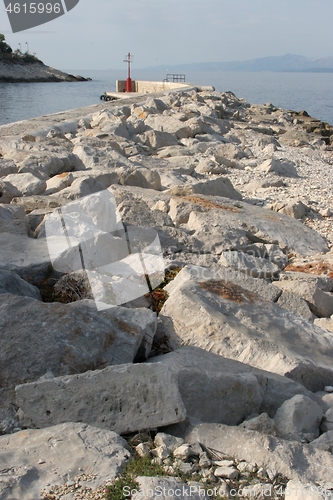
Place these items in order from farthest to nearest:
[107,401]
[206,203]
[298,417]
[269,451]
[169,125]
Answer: [169,125] < [206,203] < [298,417] < [107,401] < [269,451]

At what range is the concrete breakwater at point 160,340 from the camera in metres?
2.27

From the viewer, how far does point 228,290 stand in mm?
4133

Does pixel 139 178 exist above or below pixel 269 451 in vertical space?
above

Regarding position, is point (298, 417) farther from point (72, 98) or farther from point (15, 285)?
point (72, 98)

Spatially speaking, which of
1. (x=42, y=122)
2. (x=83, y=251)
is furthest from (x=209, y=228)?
(x=42, y=122)

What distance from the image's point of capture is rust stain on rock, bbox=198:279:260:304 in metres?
4.03

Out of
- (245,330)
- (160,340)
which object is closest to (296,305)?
(245,330)

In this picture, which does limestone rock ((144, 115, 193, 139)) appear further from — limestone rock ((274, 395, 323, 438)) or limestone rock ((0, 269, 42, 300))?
limestone rock ((274, 395, 323, 438))

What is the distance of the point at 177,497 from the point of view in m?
1.96

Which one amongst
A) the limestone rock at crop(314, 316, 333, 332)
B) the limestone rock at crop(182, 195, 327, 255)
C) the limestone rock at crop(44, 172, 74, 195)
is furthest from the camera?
the limestone rock at crop(44, 172, 74, 195)

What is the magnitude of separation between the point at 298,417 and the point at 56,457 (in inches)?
53.8

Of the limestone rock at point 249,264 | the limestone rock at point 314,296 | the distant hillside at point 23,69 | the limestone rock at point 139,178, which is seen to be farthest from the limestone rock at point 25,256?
the distant hillside at point 23,69

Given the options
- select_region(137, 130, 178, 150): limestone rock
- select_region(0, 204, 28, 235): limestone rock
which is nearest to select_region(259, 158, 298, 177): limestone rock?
select_region(137, 130, 178, 150): limestone rock

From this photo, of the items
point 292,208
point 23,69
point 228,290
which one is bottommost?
point 292,208
